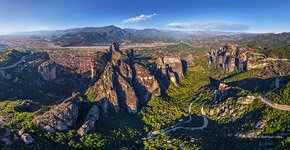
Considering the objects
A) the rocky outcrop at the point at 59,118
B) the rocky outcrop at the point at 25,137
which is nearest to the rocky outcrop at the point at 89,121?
the rocky outcrop at the point at 59,118

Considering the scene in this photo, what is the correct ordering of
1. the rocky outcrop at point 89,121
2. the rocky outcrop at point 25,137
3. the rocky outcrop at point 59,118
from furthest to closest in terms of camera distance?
the rocky outcrop at point 89,121
the rocky outcrop at point 59,118
the rocky outcrop at point 25,137

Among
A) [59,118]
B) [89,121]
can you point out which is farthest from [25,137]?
[89,121]

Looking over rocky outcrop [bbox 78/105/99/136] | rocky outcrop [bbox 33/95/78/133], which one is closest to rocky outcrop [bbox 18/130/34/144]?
rocky outcrop [bbox 33/95/78/133]

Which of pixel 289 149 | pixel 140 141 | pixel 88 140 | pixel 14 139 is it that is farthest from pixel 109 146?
pixel 289 149

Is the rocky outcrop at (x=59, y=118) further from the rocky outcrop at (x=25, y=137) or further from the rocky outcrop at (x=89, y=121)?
the rocky outcrop at (x=25, y=137)

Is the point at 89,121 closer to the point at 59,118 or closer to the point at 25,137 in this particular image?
the point at 59,118

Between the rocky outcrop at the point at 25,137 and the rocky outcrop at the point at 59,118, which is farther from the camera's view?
the rocky outcrop at the point at 59,118

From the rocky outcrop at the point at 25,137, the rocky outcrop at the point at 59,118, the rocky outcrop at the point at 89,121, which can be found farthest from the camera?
the rocky outcrop at the point at 89,121
